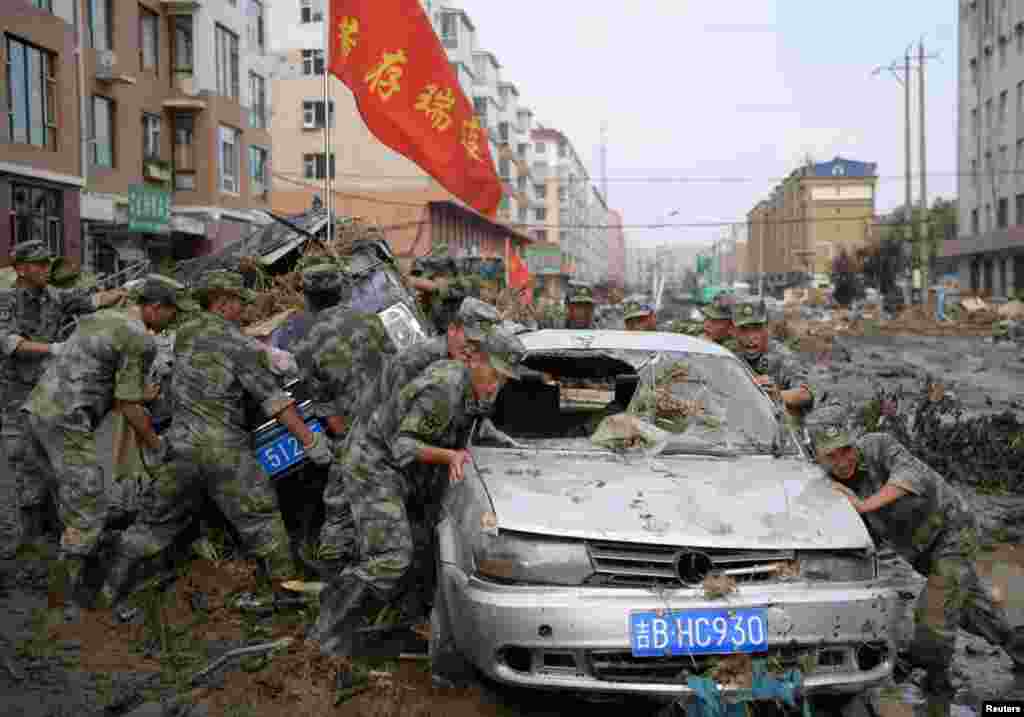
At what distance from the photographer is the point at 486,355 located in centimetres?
437

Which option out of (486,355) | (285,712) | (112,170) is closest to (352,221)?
(486,355)

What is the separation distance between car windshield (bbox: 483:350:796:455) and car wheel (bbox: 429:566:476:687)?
3.24ft

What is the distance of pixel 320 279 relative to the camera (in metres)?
5.95

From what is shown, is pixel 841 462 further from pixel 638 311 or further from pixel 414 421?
pixel 638 311

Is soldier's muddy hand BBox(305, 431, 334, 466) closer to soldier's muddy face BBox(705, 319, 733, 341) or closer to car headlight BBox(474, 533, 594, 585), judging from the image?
car headlight BBox(474, 533, 594, 585)

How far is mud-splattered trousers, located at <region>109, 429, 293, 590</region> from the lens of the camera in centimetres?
512

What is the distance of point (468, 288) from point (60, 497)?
374 cm

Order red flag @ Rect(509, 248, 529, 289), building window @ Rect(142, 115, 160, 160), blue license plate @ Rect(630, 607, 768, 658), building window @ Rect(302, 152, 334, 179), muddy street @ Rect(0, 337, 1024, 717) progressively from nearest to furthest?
blue license plate @ Rect(630, 607, 768, 658)
muddy street @ Rect(0, 337, 1024, 717)
red flag @ Rect(509, 248, 529, 289)
building window @ Rect(142, 115, 160, 160)
building window @ Rect(302, 152, 334, 179)

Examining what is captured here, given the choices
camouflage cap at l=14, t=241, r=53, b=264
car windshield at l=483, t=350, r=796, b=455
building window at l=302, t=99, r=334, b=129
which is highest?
building window at l=302, t=99, r=334, b=129

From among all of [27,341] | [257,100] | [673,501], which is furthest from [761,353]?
[257,100]

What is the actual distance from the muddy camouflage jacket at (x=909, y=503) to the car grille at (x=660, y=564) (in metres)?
1.09

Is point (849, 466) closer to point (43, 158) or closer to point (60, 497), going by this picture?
point (60, 497)

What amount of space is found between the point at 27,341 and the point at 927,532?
529 cm

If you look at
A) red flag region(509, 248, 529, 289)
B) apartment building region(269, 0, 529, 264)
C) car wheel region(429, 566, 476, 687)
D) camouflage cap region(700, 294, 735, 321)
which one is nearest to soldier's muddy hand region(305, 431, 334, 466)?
car wheel region(429, 566, 476, 687)
